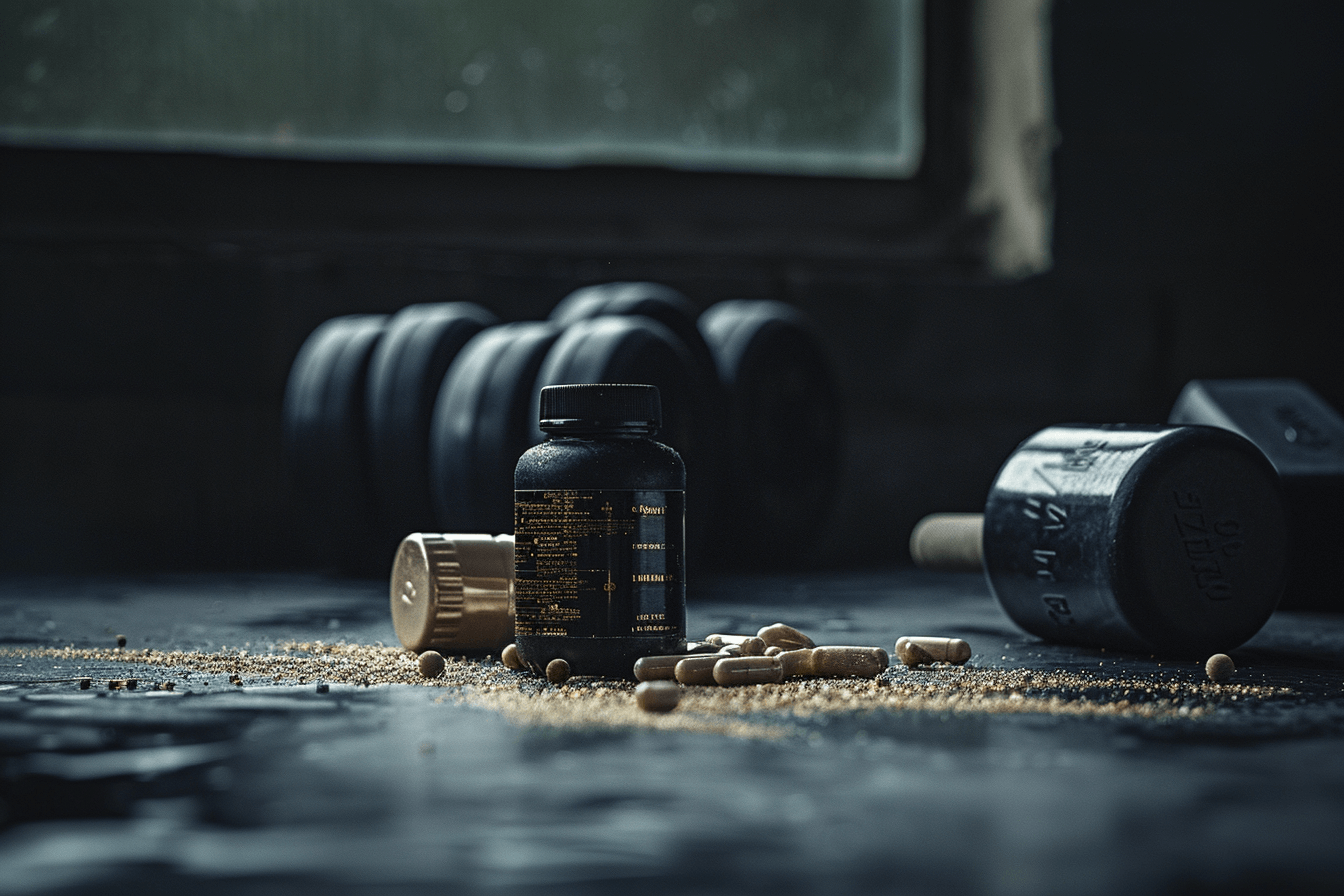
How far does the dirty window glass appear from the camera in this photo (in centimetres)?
507

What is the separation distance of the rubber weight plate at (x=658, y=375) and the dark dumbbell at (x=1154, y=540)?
123cm

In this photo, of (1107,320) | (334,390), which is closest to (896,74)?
(1107,320)

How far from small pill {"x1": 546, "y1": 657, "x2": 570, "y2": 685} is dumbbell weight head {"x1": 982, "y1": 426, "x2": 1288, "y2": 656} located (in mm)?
793

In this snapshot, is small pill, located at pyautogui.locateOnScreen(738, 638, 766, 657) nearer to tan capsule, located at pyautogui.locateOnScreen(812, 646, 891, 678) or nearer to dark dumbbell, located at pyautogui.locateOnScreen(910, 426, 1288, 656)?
tan capsule, located at pyautogui.locateOnScreen(812, 646, 891, 678)

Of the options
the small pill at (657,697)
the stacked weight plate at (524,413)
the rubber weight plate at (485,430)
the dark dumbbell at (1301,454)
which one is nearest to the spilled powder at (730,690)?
the small pill at (657,697)

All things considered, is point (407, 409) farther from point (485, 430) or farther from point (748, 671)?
point (748, 671)

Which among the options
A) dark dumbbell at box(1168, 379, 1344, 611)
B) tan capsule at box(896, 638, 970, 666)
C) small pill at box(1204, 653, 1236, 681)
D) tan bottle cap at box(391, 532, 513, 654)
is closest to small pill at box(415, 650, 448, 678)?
tan bottle cap at box(391, 532, 513, 654)

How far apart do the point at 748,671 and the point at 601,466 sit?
314 mm

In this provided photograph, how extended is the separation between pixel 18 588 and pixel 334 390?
875 mm

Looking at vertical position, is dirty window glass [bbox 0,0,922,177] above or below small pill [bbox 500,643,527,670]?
above

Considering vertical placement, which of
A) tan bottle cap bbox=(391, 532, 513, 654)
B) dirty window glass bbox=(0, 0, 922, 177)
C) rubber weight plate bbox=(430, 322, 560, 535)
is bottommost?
tan bottle cap bbox=(391, 532, 513, 654)

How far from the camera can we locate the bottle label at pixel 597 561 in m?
1.97

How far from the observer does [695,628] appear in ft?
9.25

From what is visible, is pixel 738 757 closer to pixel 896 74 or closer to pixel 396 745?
pixel 396 745
